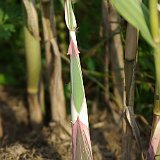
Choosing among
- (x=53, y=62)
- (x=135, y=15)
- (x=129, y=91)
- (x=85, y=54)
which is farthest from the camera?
(x=85, y=54)

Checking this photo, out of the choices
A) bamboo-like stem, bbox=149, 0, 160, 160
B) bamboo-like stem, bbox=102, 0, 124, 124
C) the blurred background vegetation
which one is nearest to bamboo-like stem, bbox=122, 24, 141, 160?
bamboo-like stem, bbox=149, 0, 160, 160

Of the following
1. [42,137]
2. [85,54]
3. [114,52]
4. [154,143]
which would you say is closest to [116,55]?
[114,52]

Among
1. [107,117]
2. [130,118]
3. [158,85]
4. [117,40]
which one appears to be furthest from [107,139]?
[158,85]

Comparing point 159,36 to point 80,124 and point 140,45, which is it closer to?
point 80,124

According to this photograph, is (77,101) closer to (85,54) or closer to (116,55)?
(116,55)

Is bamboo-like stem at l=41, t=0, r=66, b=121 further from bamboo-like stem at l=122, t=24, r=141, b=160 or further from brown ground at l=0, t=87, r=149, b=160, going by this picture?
bamboo-like stem at l=122, t=24, r=141, b=160

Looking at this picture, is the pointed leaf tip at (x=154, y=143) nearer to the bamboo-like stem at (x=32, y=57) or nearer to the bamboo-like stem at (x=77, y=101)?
Result: the bamboo-like stem at (x=77, y=101)
